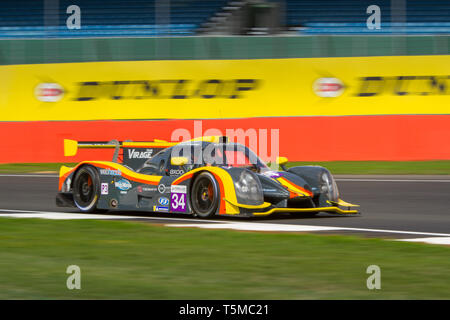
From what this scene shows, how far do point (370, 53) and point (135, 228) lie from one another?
13940mm

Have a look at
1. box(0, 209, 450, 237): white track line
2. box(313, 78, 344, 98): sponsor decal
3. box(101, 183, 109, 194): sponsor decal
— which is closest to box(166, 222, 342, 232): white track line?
box(0, 209, 450, 237): white track line

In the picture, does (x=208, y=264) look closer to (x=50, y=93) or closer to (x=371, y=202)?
(x=371, y=202)

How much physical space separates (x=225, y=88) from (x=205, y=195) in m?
12.2

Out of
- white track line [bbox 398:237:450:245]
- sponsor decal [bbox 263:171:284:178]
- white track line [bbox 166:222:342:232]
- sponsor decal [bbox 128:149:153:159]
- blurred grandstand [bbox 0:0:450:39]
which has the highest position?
blurred grandstand [bbox 0:0:450:39]

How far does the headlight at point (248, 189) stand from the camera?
9.62m

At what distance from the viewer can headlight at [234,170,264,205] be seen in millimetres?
9625

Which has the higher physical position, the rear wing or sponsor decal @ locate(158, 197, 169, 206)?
the rear wing

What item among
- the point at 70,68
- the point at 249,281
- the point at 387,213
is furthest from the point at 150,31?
the point at 249,281

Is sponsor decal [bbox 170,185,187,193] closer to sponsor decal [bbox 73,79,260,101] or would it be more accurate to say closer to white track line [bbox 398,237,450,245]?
white track line [bbox 398,237,450,245]

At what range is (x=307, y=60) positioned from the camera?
72.2 ft

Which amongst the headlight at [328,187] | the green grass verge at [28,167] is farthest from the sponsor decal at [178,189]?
the green grass verge at [28,167]

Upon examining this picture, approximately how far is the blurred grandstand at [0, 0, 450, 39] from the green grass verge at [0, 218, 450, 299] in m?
16.3

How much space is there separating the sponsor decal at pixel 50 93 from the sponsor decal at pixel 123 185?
11942 millimetres

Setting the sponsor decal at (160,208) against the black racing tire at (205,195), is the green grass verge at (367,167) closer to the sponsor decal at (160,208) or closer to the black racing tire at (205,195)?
the sponsor decal at (160,208)
